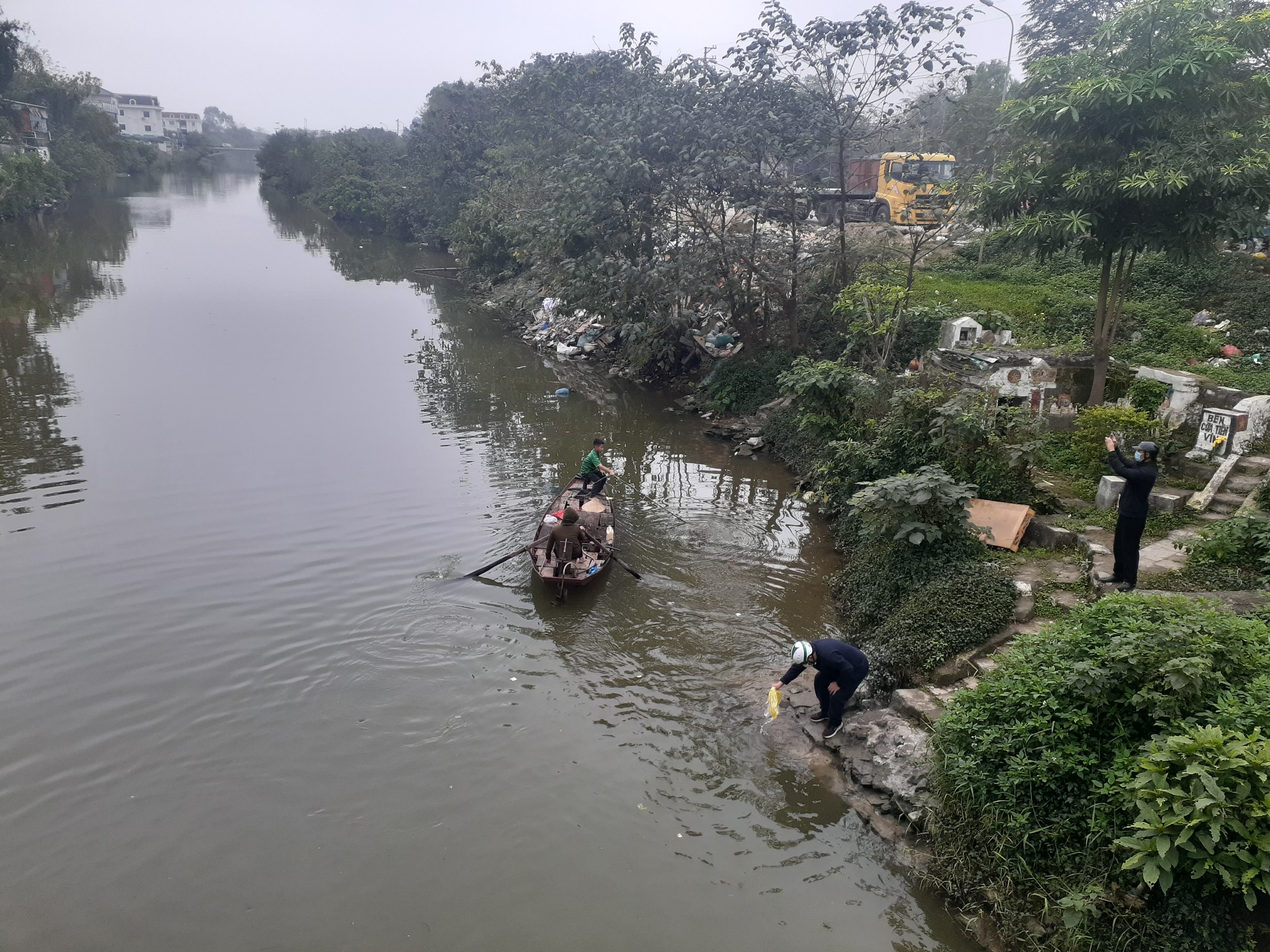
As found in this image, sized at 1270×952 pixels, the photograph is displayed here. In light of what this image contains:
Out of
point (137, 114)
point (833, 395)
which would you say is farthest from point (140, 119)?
point (833, 395)

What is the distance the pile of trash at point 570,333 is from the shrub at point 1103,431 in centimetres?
1271

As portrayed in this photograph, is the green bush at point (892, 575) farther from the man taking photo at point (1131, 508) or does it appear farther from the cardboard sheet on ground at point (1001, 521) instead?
the man taking photo at point (1131, 508)

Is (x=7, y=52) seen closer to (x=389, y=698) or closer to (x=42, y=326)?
(x=42, y=326)

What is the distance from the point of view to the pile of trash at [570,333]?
22.8 metres

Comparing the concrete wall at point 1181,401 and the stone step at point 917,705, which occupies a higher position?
the concrete wall at point 1181,401

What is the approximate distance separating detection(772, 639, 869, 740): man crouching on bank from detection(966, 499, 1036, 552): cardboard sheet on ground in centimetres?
276

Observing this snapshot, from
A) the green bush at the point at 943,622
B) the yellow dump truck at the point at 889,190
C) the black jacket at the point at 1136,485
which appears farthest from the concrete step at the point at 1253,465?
the yellow dump truck at the point at 889,190

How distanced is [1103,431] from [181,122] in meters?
150

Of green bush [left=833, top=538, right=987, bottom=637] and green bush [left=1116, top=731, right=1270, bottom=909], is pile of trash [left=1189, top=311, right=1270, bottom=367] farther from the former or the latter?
green bush [left=1116, top=731, right=1270, bottom=909]

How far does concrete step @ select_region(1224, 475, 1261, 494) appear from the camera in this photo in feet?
30.1

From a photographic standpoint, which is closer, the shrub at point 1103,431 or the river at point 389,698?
the river at point 389,698

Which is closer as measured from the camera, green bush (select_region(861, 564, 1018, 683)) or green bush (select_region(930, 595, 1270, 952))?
green bush (select_region(930, 595, 1270, 952))

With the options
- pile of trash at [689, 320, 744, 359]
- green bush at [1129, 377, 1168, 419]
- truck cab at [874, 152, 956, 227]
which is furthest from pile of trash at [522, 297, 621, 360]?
green bush at [1129, 377, 1168, 419]

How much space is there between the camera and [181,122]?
125500 millimetres
